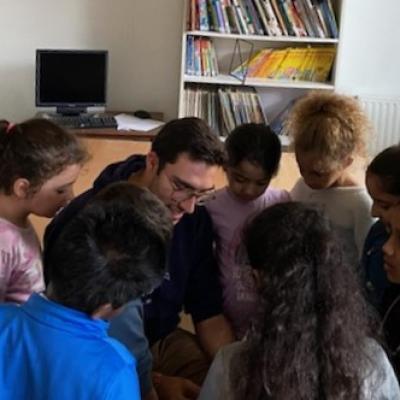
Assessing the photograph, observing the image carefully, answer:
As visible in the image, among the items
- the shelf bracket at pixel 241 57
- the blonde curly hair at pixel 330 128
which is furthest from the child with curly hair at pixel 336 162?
the shelf bracket at pixel 241 57

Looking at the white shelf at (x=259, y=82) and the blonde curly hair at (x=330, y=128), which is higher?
the blonde curly hair at (x=330, y=128)

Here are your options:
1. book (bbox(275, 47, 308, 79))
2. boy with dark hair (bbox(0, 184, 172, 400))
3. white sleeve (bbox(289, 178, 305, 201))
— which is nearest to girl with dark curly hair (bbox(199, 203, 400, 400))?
boy with dark hair (bbox(0, 184, 172, 400))

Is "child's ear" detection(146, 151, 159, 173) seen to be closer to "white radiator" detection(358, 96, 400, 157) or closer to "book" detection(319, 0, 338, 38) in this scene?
"book" detection(319, 0, 338, 38)

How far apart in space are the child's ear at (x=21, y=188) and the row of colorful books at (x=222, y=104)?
255cm

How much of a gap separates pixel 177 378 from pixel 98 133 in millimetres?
2284

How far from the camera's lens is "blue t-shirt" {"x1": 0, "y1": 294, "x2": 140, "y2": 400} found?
1.11 metres

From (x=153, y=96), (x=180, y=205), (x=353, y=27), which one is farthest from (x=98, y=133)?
(x=180, y=205)

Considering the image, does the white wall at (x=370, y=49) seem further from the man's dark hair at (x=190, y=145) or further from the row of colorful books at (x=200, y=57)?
the man's dark hair at (x=190, y=145)

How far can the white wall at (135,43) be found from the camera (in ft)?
13.9

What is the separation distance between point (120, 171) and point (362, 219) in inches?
26.3

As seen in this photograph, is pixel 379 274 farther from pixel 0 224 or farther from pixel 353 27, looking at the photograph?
pixel 353 27

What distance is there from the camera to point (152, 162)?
1.79 m

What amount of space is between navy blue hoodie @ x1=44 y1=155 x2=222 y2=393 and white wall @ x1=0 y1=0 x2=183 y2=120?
2554 millimetres

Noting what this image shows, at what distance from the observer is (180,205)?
1.74 m
